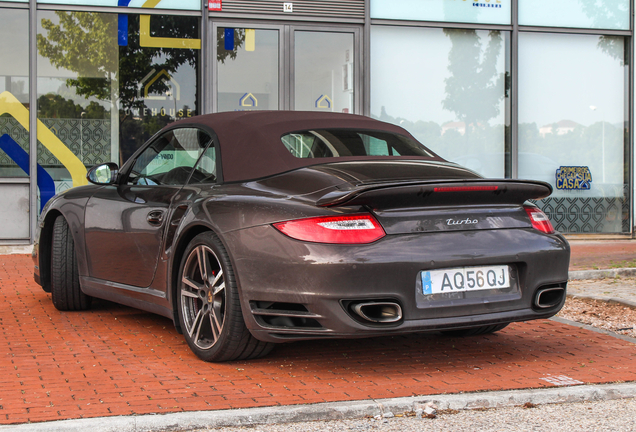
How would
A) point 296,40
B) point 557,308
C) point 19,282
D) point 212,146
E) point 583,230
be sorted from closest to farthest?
point 557,308, point 212,146, point 19,282, point 296,40, point 583,230

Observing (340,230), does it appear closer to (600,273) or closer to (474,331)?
(474,331)

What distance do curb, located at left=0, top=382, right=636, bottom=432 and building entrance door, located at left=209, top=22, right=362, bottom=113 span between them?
830cm

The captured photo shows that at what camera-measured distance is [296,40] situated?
11.4 meters

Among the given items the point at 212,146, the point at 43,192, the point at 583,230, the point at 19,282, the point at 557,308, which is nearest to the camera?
the point at 557,308

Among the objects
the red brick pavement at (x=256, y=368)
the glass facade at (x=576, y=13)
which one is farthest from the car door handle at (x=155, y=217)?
the glass facade at (x=576, y=13)

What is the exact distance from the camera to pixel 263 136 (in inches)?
175

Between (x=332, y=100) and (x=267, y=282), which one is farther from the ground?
(x=332, y=100)

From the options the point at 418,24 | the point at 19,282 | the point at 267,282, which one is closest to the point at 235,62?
the point at 418,24

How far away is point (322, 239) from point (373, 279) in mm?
308

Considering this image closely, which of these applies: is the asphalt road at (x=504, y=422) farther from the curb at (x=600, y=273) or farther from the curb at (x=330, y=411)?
the curb at (x=600, y=273)

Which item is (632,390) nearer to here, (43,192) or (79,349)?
(79,349)

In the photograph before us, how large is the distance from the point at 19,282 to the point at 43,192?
3.28m

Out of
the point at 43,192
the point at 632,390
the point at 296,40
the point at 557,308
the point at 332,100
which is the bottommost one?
the point at 632,390

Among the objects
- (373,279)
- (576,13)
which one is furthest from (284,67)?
(373,279)
